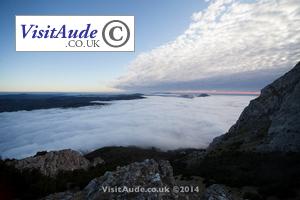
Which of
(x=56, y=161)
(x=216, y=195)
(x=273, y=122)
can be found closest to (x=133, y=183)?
(x=216, y=195)

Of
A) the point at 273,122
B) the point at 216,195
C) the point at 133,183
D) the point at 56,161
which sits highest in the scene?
the point at 133,183

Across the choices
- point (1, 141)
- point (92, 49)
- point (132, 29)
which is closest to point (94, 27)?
point (92, 49)

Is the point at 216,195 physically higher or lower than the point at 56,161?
higher

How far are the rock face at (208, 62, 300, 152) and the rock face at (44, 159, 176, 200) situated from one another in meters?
19.3

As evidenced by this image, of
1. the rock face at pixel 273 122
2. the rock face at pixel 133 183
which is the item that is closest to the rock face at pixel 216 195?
the rock face at pixel 133 183

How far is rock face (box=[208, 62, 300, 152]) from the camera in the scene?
2758 centimetres

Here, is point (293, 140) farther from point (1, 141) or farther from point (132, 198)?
point (1, 141)

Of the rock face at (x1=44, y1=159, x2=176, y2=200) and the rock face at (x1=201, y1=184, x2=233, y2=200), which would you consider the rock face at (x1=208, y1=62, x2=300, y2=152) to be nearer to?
the rock face at (x1=201, y1=184, x2=233, y2=200)

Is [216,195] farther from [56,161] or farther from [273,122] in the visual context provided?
[56,161]

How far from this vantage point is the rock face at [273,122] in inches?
1086

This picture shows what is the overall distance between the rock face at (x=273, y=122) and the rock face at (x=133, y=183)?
19.3 metres

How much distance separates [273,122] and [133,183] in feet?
96.9

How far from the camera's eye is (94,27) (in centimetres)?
1658

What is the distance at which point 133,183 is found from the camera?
10070 millimetres
